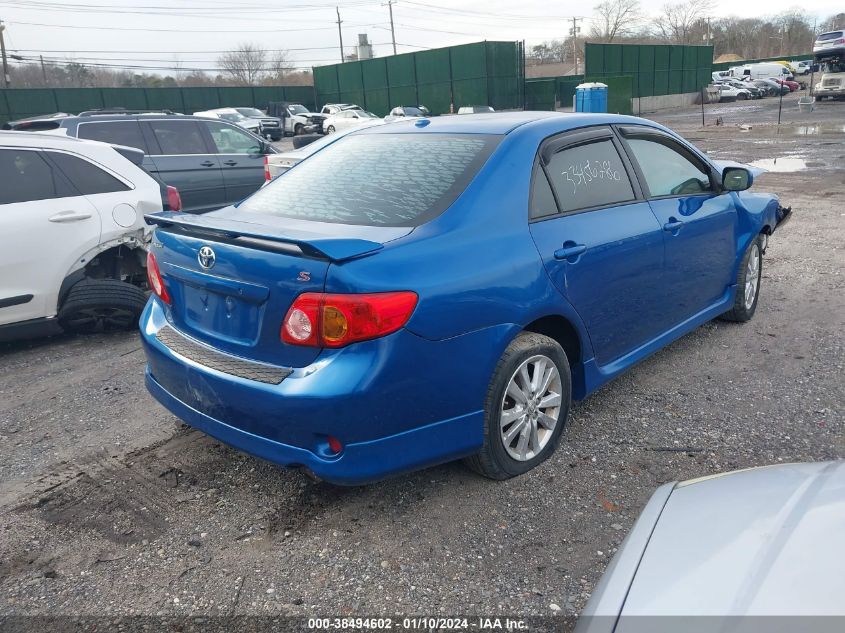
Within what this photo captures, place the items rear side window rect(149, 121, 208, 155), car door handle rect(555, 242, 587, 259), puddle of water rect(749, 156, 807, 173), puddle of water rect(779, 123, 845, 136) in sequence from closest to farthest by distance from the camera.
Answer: car door handle rect(555, 242, 587, 259) < rear side window rect(149, 121, 208, 155) < puddle of water rect(749, 156, 807, 173) < puddle of water rect(779, 123, 845, 136)

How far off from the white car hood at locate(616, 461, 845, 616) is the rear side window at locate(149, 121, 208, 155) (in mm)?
8639

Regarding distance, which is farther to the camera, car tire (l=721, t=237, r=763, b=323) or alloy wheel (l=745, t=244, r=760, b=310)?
alloy wheel (l=745, t=244, r=760, b=310)

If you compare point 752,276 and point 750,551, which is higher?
point 750,551

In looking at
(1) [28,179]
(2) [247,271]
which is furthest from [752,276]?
(1) [28,179]

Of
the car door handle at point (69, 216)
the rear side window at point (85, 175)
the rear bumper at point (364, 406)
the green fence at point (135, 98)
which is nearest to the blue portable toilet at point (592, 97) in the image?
the rear side window at point (85, 175)

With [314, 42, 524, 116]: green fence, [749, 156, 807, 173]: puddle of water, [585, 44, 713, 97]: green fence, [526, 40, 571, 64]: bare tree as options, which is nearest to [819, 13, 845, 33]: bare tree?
[526, 40, 571, 64]: bare tree

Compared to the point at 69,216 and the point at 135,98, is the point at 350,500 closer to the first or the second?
the point at 69,216

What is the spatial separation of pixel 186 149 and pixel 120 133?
2.72 feet

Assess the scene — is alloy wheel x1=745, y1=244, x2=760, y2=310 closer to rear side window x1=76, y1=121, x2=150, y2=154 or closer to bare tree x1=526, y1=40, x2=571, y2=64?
rear side window x1=76, y1=121, x2=150, y2=154

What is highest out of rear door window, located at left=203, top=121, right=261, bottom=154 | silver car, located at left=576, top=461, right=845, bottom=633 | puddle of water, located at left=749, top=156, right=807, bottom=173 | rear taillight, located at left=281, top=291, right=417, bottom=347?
rear door window, located at left=203, top=121, right=261, bottom=154

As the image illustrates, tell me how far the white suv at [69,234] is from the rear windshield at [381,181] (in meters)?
2.17

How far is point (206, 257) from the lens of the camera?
293 centimetres

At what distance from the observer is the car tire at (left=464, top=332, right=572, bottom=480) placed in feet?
9.93

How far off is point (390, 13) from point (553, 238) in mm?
83730
